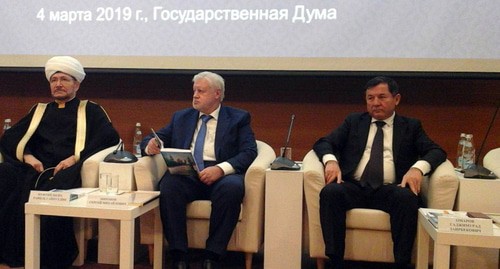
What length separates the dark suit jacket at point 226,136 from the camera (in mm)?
3076

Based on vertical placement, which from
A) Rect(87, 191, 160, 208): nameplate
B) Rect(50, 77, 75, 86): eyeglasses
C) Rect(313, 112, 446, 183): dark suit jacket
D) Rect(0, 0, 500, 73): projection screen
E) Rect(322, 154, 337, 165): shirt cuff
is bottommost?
Rect(87, 191, 160, 208): nameplate

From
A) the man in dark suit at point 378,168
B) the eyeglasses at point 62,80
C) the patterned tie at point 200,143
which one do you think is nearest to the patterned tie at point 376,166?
the man in dark suit at point 378,168

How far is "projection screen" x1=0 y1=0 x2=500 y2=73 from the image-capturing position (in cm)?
335

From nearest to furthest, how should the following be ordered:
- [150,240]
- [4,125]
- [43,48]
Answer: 1. [150,240]
2. [43,48]
3. [4,125]

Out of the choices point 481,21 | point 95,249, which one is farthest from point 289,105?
point 95,249

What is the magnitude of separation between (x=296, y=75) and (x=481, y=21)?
3.98 ft

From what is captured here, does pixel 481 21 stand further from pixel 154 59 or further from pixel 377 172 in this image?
pixel 154 59

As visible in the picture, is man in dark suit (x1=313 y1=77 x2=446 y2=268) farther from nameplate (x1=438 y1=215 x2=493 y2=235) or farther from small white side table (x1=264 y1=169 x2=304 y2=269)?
nameplate (x1=438 y1=215 x2=493 y2=235)

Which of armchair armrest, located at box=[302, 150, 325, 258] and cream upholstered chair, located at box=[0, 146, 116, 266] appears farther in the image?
cream upholstered chair, located at box=[0, 146, 116, 266]

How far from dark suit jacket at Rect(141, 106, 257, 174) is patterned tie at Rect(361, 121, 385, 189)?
66 cm

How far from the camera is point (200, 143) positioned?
10.2ft

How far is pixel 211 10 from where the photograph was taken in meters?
3.62

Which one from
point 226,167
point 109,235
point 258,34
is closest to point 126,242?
point 109,235

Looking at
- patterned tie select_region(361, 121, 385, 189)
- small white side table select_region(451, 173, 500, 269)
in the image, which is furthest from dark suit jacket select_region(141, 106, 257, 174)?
small white side table select_region(451, 173, 500, 269)
